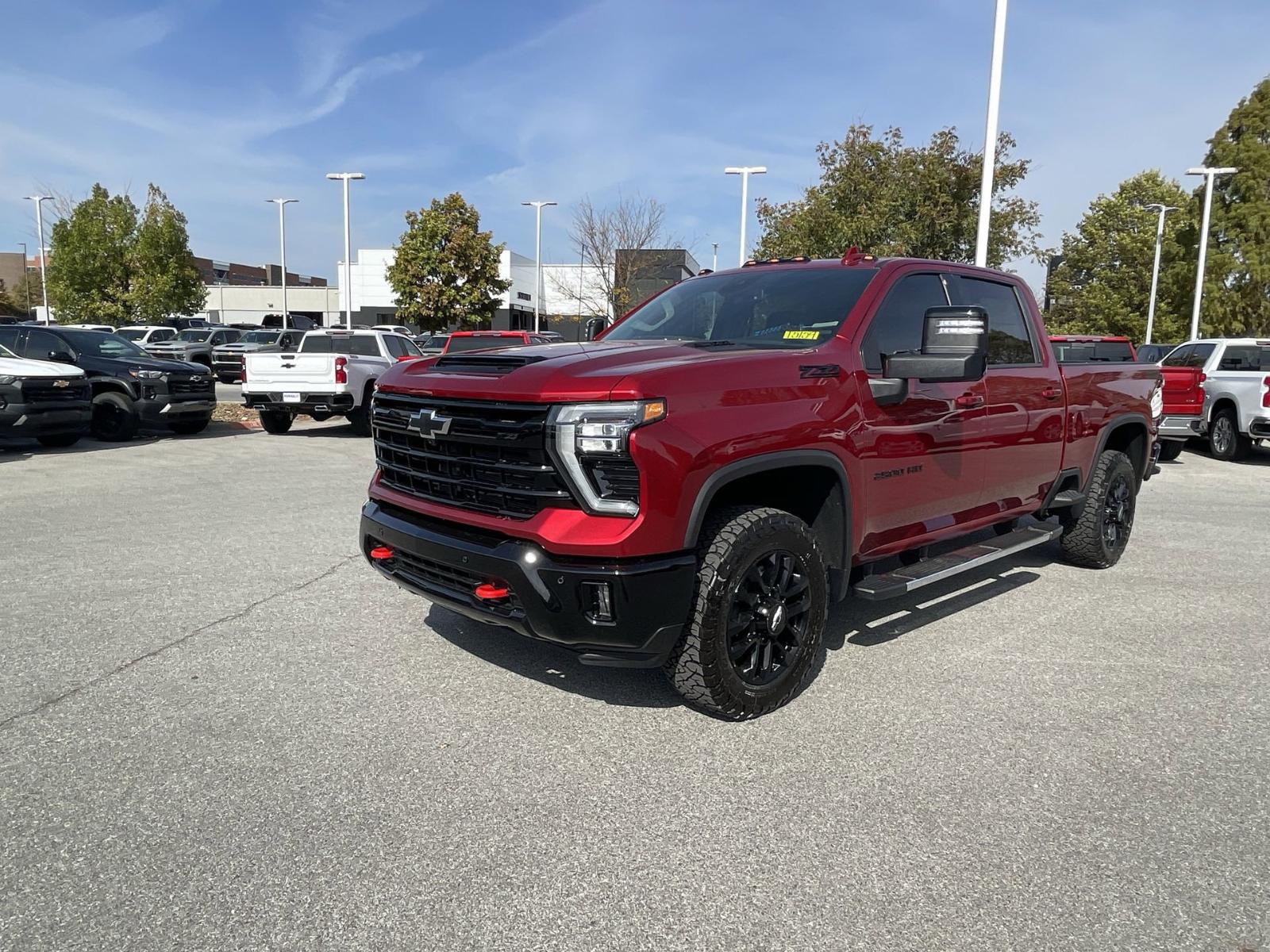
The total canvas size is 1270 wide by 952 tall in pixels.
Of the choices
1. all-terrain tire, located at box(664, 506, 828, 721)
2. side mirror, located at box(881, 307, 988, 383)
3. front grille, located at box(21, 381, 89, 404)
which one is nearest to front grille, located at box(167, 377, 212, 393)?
front grille, located at box(21, 381, 89, 404)

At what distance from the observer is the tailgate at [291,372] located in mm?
13406

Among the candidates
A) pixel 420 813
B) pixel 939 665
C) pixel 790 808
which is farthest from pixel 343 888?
pixel 939 665

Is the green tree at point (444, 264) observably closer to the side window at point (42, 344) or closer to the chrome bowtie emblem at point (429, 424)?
the side window at point (42, 344)

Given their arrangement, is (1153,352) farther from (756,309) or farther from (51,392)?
(51,392)

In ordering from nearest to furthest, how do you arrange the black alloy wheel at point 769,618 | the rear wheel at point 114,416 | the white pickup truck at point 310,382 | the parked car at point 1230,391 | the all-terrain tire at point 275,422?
the black alloy wheel at point 769,618 → the parked car at point 1230,391 → the rear wheel at point 114,416 → the white pickup truck at point 310,382 → the all-terrain tire at point 275,422

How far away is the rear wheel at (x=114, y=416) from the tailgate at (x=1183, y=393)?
1454cm

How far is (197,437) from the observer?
1393cm

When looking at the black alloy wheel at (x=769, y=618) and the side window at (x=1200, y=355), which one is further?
the side window at (x=1200, y=355)

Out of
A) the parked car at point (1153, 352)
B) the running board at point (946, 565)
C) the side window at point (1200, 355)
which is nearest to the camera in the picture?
the running board at point (946, 565)

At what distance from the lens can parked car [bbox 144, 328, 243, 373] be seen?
77.0 feet

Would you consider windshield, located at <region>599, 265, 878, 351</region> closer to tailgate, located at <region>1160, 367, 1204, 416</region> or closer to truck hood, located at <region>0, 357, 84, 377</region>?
tailgate, located at <region>1160, 367, 1204, 416</region>

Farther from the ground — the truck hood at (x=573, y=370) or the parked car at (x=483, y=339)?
the parked car at (x=483, y=339)

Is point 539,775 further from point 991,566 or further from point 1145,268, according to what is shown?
point 1145,268

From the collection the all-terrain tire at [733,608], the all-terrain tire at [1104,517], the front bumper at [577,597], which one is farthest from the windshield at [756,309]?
the all-terrain tire at [1104,517]
